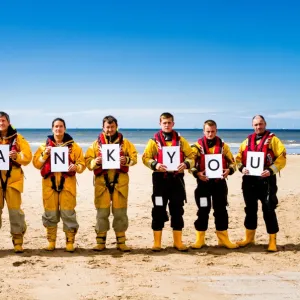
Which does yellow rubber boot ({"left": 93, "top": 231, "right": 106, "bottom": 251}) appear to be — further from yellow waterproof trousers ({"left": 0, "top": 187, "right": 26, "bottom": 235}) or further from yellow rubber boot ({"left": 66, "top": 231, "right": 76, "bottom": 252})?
yellow waterproof trousers ({"left": 0, "top": 187, "right": 26, "bottom": 235})

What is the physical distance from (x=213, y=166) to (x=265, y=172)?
0.81m

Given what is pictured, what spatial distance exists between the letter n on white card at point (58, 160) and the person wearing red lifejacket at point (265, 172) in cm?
281

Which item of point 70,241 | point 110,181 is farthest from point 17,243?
point 110,181

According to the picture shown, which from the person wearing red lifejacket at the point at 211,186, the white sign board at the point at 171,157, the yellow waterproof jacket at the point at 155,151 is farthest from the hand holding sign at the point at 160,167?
the person wearing red lifejacket at the point at 211,186

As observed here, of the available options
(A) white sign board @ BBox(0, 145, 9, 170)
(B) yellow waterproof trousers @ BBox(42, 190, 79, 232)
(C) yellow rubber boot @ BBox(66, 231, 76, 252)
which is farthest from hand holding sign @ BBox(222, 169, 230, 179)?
(A) white sign board @ BBox(0, 145, 9, 170)

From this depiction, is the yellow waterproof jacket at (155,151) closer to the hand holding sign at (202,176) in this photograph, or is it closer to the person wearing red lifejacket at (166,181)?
the person wearing red lifejacket at (166,181)

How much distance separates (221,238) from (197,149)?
1549mm

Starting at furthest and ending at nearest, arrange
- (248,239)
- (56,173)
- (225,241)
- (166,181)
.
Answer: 1. (248,239)
2. (225,241)
3. (166,181)
4. (56,173)

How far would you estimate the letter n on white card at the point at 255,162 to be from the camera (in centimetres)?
650

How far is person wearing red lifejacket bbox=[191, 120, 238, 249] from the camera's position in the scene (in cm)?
674

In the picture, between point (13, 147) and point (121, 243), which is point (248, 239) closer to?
point (121, 243)

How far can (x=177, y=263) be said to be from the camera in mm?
6035

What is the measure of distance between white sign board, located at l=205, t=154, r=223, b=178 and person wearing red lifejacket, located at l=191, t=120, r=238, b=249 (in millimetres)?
85

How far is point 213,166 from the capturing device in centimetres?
664
